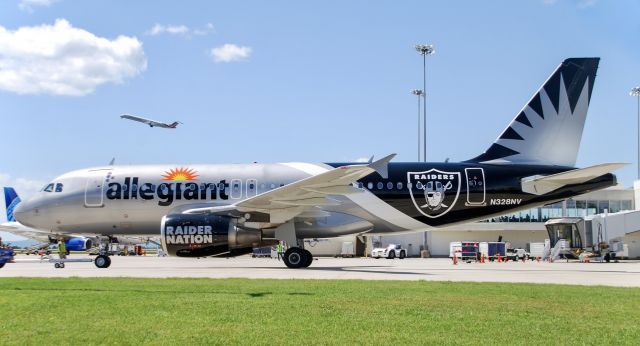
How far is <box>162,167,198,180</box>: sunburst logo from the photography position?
2425cm

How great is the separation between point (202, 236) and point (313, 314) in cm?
1297

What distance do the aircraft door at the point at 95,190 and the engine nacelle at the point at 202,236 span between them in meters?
4.18

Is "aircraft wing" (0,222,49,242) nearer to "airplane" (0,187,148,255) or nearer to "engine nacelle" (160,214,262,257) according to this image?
"airplane" (0,187,148,255)

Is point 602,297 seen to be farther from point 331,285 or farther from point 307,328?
point 307,328

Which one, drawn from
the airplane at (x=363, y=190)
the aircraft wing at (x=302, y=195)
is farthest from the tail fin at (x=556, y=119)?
the aircraft wing at (x=302, y=195)

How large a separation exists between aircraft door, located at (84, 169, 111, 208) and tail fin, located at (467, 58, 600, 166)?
14.3 m

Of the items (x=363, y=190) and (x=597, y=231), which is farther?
(x=597, y=231)

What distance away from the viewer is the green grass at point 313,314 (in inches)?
283

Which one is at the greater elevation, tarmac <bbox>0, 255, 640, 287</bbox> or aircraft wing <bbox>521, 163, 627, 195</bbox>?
aircraft wing <bbox>521, 163, 627, 195</bbox>

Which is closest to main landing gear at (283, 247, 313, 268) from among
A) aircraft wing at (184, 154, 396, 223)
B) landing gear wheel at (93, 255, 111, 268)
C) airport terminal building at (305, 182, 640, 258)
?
aircraft wing at (184, 154, 396, 223)

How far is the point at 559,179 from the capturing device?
2316cm

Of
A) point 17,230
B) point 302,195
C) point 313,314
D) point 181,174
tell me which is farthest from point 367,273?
point 17,230

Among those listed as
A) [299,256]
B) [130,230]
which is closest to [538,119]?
[299,256]

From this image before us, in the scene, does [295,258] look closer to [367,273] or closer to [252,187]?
[252,187]
